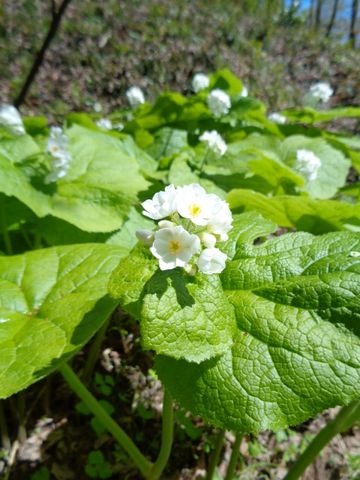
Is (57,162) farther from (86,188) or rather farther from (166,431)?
(166,431)

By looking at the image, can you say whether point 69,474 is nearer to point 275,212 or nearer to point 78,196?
point 78,196

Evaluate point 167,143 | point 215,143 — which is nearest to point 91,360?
point 215,143

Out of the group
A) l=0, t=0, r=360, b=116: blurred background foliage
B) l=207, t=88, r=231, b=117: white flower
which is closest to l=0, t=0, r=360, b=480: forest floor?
l=0, t=0, r=360, b=116: blurred background foliage

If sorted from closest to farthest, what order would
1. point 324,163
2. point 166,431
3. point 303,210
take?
point 166,431
point 303,210
point 324,163

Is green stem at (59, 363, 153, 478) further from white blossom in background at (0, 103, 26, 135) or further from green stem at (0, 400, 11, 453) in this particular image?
white blossom in background at (0, 103, 26, 135)

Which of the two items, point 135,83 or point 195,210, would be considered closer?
point 195,210

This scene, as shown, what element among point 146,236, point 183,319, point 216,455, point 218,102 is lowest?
A: point 216,455
